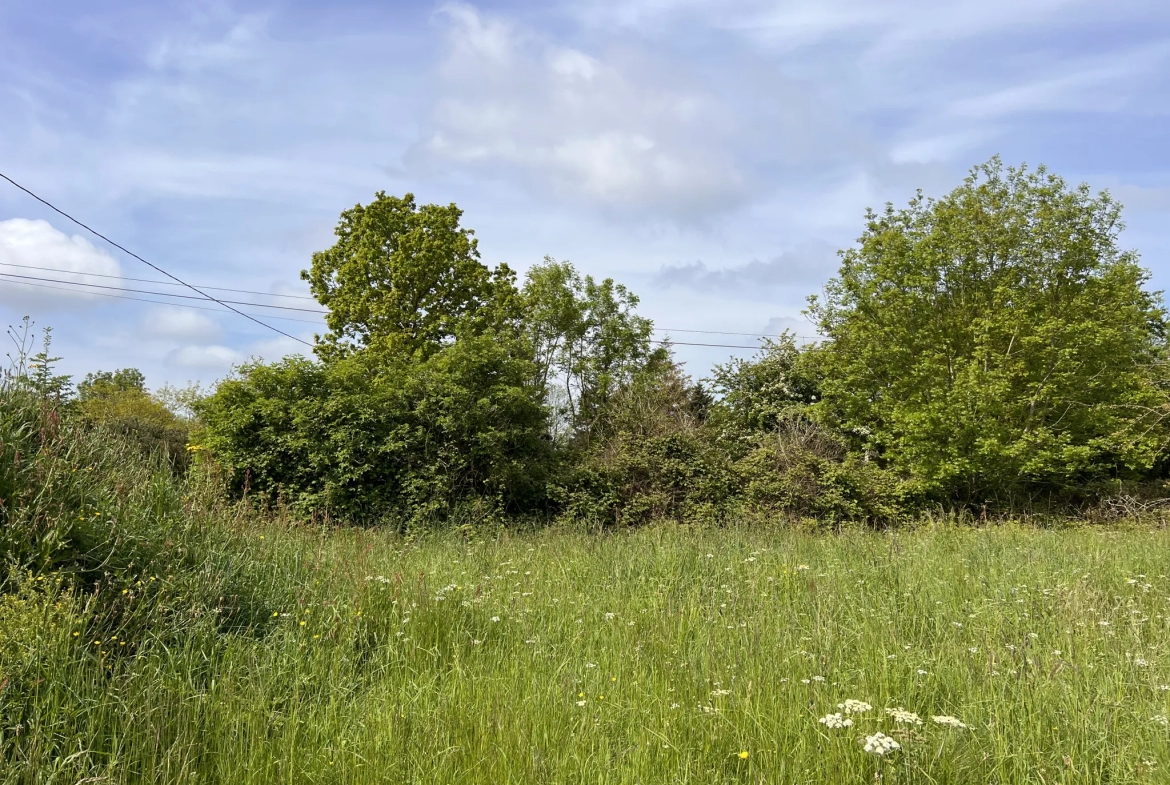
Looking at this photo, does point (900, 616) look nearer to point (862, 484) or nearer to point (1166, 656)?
point (1166, 656)

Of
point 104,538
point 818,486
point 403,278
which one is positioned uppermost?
point 403,278

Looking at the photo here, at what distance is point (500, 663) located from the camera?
404cm

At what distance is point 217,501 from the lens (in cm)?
597

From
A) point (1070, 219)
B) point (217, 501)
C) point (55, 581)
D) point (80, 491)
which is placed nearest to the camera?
point (55, 581)

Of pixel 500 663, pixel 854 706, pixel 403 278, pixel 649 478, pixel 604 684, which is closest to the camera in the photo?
pixel 854 706

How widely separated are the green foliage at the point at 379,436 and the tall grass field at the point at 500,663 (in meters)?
5.93

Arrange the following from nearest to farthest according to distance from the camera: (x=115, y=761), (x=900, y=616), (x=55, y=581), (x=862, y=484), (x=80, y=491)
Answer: (x=115, y=761) < (x=55, y=581) < (x=80, y=491) < (x=900, y=616) < (x=862, y=484)

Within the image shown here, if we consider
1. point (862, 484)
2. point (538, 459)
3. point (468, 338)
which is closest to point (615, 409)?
point (538, 459)

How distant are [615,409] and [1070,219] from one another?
35.1ft

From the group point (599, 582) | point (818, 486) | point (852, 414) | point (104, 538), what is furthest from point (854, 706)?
point (852, 414)

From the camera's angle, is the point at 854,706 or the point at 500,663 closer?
the point at 854,706

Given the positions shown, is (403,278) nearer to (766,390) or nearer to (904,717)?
(766,390)

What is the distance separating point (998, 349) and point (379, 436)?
12858 millimetres

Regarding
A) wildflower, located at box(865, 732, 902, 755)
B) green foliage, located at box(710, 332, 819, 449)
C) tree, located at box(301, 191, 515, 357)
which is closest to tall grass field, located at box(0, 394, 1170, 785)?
wildflower, located at box(865, 732, 902, 755)
